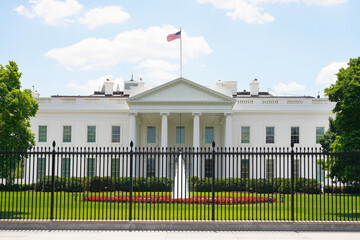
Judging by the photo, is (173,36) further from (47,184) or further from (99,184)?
(99,184)

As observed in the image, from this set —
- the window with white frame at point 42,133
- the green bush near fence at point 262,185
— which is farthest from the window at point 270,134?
the window with white frame at point 42,133

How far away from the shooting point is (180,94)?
135ft

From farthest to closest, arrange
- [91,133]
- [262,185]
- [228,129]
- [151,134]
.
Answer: [151,134], [91,133], [228,129], [262,185]

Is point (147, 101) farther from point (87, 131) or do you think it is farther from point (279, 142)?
point (279, 142)

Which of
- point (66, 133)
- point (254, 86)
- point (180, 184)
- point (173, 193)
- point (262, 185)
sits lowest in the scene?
point (262, 185)

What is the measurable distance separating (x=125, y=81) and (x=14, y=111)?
2158 inches

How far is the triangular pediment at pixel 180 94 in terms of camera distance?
133 ft

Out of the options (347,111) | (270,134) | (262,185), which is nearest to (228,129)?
(270,134)
